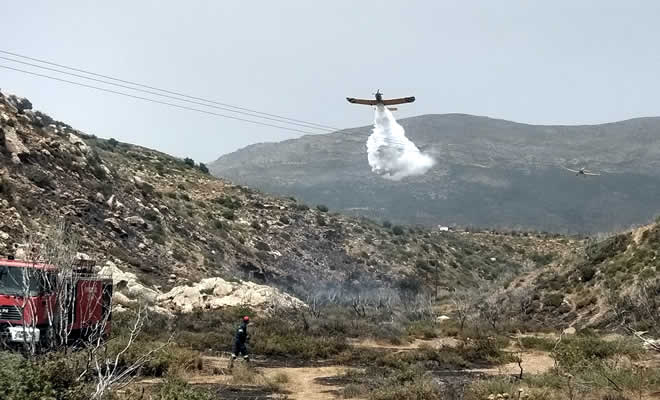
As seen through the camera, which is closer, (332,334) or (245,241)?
(332,334)

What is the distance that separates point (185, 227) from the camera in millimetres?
46531

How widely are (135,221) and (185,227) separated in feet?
18.1

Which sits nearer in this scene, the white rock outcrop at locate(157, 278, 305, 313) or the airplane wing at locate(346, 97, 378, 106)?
the white rock outcrop at locate(157, 278, 305, 313)

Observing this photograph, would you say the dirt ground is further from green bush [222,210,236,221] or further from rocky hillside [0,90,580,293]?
green bush [222,210,236,221]

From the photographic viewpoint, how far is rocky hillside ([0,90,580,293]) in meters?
35.9

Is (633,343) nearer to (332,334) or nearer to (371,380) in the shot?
(371,380)

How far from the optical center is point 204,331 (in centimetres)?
2773

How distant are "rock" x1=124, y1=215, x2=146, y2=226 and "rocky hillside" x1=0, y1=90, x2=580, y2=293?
0.25 ft

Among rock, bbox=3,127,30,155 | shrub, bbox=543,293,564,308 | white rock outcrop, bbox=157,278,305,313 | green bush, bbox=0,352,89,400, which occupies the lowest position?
shrub, bbox=543,293,564,308

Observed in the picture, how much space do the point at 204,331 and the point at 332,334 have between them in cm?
620

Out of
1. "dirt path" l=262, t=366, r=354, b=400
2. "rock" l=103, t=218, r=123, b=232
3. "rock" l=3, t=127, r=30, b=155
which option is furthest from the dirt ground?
"rock" l=3, t=127, r=30, b=155

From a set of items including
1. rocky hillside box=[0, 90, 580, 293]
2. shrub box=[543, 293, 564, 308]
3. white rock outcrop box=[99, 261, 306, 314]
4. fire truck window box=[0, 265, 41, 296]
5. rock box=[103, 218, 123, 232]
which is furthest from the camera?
shrub box=[543, 293, 564, 308]

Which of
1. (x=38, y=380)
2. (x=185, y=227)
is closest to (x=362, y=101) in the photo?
(x=185, y=227)

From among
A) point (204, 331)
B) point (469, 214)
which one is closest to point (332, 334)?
point (204, 331)
